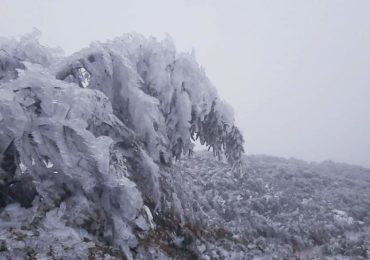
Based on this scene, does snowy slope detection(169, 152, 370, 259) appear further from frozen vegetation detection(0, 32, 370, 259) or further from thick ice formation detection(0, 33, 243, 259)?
thick ice formation detection(0, 33, 243, 259)

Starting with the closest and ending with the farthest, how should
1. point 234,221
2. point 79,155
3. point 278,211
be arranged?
point 79,155, point 234,221, point 278,211

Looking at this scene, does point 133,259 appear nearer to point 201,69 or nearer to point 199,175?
point 201,69

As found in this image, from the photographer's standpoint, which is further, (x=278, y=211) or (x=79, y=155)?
(x=278, y=211)

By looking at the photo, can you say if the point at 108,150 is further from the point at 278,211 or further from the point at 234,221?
the point at 278,211

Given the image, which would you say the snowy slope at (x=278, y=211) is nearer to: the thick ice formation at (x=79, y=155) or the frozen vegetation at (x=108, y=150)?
the frozen vegetation at (x=108, y=150)

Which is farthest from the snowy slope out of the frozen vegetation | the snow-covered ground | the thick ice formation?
the thick ice formation

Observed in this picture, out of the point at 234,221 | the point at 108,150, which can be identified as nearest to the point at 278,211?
the point at 234,221

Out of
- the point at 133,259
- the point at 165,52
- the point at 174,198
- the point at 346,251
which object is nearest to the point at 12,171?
the point at 133,259

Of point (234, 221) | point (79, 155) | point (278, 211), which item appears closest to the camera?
point (79, 155)

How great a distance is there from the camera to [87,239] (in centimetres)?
491

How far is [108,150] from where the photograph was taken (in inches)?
201

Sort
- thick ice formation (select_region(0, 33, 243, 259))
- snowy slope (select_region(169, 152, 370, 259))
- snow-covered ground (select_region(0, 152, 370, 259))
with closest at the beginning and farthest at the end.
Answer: snow-covered ground (select_region(0, 152, 370, 259))
thick ice formation (select_region(0, 33, 243, 259))
snowy slope (select_region(169, 152, 370, 259))

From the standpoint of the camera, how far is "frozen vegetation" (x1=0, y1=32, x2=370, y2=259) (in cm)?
478

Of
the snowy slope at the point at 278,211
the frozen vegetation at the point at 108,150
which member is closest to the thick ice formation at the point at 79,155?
the frozen vegetation at the point at 108,150
